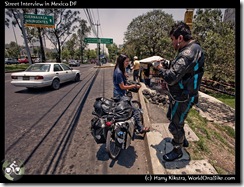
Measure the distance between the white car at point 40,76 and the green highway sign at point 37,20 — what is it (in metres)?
8.71

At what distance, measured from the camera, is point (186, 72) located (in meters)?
1.89

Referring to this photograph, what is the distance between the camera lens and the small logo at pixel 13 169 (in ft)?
7.20

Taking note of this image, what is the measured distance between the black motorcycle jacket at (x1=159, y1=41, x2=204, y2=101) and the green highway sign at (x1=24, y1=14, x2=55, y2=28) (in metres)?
15.5

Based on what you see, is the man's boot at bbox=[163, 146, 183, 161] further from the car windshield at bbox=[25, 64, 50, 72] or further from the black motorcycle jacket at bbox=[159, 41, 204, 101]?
the car windshield at bbox=[25, 64, 50, 72]

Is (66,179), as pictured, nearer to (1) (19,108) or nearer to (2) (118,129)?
(2) (118,129)

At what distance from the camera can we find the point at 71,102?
213 inches

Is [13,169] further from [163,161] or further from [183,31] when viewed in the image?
[183,31]

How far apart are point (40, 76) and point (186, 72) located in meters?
6.47

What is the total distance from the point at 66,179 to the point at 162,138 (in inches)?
78.1

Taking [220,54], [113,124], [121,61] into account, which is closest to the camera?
[113,124]

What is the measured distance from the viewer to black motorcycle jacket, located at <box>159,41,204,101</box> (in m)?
1.86

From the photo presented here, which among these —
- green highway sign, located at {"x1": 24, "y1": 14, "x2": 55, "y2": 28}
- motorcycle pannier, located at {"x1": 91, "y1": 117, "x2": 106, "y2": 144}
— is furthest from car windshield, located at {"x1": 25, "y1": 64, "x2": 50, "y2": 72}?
green highway sign, located at {"x1": 24, "y1": 14, "x2": 55, "y2": 28}

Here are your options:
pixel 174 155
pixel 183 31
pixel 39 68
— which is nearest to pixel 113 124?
pixel 174 155

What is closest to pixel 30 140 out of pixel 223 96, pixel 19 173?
pixel 19 173
